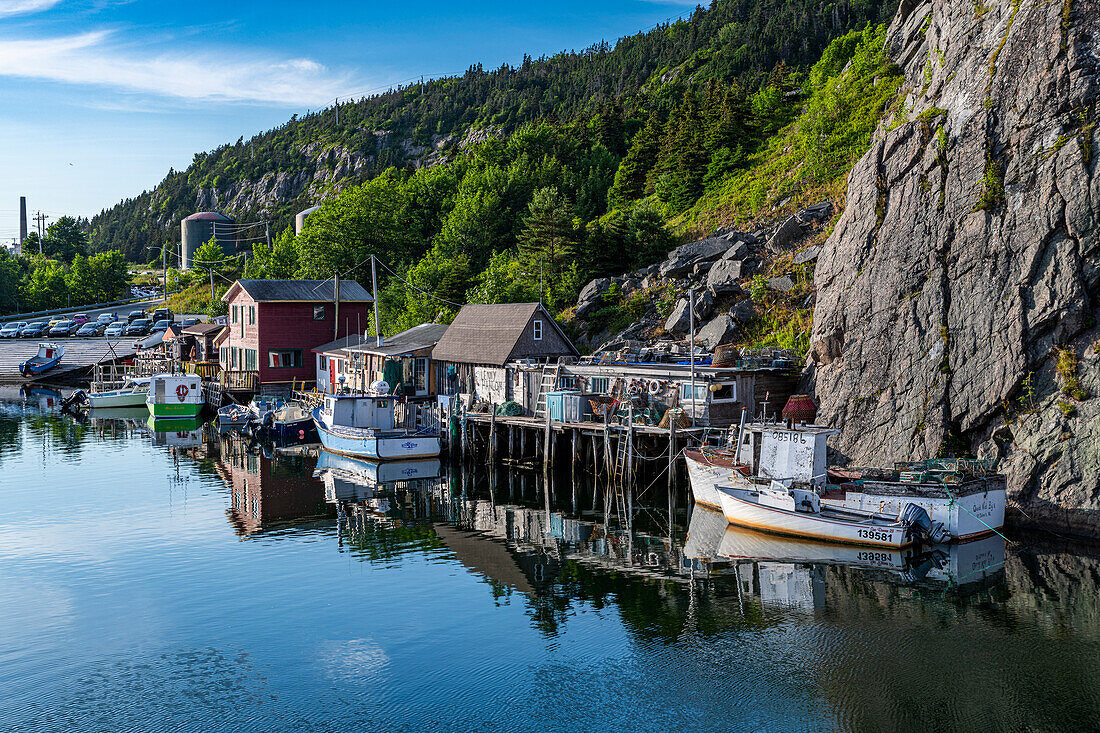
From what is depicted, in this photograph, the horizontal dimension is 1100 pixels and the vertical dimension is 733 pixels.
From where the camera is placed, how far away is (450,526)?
33.6m

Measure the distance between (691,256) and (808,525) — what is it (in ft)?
101

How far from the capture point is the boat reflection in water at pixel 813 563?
25.3 m

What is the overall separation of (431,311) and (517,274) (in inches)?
403

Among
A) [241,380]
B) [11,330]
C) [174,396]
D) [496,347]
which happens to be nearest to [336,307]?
[241,380]

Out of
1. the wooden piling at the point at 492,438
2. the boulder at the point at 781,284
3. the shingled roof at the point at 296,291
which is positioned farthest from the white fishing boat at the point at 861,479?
the shingled roof at the point at 296,291

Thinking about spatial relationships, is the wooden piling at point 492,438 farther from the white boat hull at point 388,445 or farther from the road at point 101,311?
the road at point 101,311

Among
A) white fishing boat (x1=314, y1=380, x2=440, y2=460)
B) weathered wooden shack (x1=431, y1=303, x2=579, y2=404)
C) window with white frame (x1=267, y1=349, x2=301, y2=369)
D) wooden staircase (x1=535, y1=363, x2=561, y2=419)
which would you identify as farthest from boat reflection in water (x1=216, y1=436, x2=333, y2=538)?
A: window with white frame (x1=267, y1=349, x2=301, y2=369)

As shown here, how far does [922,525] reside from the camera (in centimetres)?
2873

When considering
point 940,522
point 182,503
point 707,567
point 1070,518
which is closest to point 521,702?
point 707,567

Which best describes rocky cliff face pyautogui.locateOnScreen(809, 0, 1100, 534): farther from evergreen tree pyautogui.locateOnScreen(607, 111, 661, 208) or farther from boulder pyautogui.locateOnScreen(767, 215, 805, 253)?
evergreen tree pyautogui.locateOnScreen(607, 111, 661, 208)

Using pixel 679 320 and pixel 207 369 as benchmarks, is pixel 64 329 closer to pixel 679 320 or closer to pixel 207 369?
pixel 207 369

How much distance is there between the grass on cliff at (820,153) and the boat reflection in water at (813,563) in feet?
113

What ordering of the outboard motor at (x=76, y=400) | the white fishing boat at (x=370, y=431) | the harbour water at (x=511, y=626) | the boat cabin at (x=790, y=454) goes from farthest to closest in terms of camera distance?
the outboard motor at (x=76, y=400), the white fishing boat at (x=370, y=431), the boat cabin at (x=790, y=454), the harbour water at (x=511, y=626)

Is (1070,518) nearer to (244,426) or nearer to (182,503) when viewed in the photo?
(182,503)
